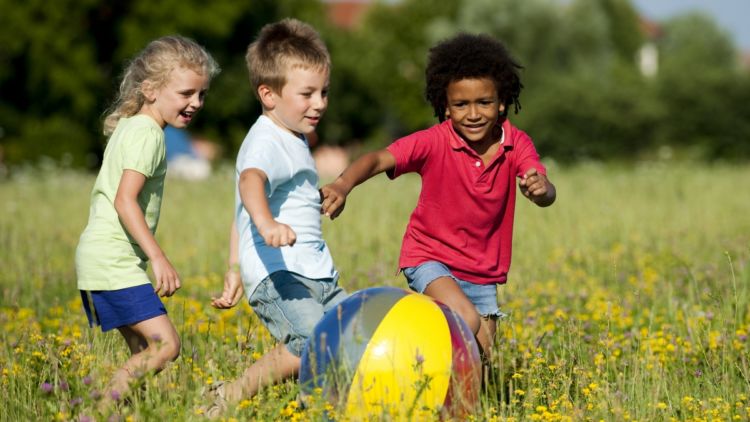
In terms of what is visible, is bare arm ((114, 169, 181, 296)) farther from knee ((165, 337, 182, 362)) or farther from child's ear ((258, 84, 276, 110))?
child's ear ((258, 84, 276, 110))

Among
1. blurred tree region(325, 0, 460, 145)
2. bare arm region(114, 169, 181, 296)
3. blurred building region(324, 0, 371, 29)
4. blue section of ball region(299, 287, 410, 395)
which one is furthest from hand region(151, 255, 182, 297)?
blurred building region(324, 0, 371, 29)

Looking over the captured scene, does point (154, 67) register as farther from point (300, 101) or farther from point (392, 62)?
point (392, 62)

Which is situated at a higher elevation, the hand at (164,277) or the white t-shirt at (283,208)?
the white t-shirt at (283,208)

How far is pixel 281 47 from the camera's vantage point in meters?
5.28

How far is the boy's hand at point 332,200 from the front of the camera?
5082mm

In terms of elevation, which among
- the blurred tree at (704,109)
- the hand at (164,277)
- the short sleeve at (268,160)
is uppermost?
the blurred tree at (704,109)

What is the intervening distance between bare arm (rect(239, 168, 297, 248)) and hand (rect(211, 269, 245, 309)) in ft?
2.18

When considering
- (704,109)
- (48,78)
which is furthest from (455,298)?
(48,78)

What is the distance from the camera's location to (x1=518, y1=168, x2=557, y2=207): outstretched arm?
5449 millimetres

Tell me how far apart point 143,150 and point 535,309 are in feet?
11.8

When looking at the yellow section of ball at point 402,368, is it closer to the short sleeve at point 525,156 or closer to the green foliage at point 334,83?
the short sleeve at point 525,156

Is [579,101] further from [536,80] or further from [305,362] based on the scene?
[305,362]

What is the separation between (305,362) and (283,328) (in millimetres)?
427

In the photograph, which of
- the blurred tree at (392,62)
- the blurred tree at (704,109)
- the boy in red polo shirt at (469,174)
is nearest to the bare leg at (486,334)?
the boy in red polo shirt at (469,174)
